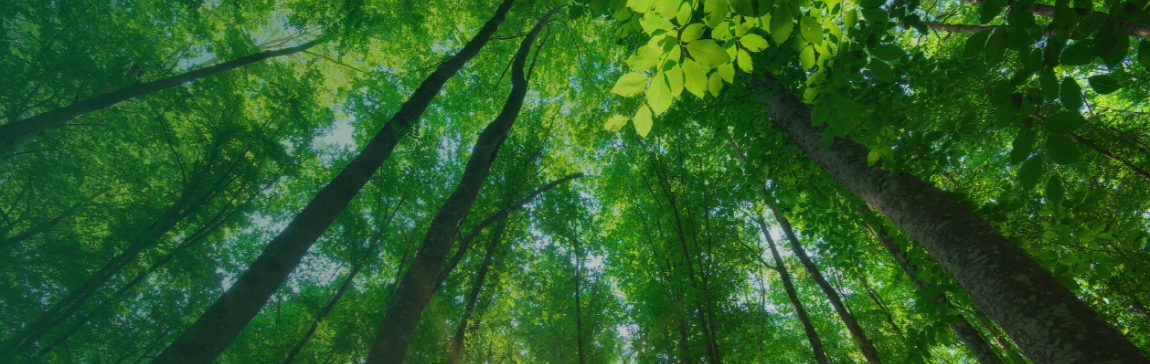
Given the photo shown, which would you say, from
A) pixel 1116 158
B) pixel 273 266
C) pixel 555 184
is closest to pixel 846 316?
pixel 1116 158

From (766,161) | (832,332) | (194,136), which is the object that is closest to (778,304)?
(832,332)

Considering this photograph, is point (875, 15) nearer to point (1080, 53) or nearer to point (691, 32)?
point (1080, 53)

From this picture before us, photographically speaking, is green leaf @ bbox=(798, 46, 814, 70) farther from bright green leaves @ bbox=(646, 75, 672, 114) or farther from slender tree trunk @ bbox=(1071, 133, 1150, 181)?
slender tree trunk @ bbox=(1071, 133, 1150, 181)

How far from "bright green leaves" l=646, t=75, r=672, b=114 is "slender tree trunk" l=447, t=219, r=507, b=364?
31.4 ft

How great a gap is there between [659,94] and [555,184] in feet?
28.4

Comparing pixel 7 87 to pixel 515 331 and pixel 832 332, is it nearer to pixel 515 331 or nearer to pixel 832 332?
pixel 515 331

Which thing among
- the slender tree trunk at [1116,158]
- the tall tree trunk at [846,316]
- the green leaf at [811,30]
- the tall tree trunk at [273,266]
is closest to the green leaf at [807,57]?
the green leaf at [811,30]

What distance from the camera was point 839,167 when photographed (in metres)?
2.52

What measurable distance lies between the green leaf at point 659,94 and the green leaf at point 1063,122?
96cm

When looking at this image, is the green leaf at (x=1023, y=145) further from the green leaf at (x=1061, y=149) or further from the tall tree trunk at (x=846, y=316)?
the tall tree trunk at (x=846, y=316)

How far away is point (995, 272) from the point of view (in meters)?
1.58

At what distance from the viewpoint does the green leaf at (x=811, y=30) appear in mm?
1283

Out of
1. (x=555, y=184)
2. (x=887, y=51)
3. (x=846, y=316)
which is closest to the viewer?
(x=887, y=51)

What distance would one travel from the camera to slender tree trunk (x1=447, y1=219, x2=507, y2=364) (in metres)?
9.31
